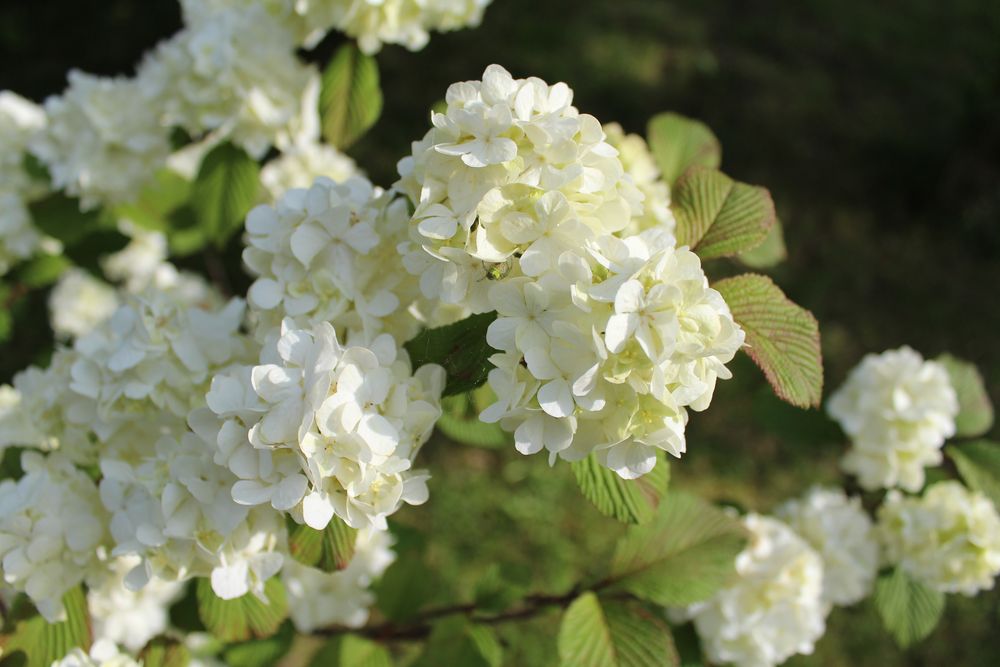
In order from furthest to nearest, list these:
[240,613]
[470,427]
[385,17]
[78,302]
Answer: [78,302] → [470,427] → [385,17] → [240,613]

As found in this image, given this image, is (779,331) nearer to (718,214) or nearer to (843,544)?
(718,214)

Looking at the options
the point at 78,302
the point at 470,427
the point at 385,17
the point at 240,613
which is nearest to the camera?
the point at 240,613

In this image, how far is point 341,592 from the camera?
71.1 inches

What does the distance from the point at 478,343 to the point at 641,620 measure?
580 mm

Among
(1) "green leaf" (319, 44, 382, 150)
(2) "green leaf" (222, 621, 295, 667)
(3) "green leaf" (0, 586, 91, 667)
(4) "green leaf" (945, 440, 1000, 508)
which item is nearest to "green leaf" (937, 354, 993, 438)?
(4) "green leaf" (945, 440, 1000, 508)

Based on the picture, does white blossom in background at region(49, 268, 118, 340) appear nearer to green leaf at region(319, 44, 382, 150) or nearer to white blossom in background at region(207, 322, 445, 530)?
green leaf at region(319, 44, 382, 150)

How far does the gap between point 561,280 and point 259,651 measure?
1.18m

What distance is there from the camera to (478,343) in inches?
40.9

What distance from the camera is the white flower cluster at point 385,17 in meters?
1.58

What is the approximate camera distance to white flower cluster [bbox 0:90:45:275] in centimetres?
196

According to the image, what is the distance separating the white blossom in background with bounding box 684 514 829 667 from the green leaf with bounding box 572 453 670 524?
544 millimetres

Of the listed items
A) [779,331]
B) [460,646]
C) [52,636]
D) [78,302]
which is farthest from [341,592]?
[78,302]

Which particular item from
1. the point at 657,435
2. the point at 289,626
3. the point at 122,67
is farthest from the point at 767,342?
the point at 122,67

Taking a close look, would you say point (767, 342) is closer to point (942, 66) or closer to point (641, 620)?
point (641, 620)
